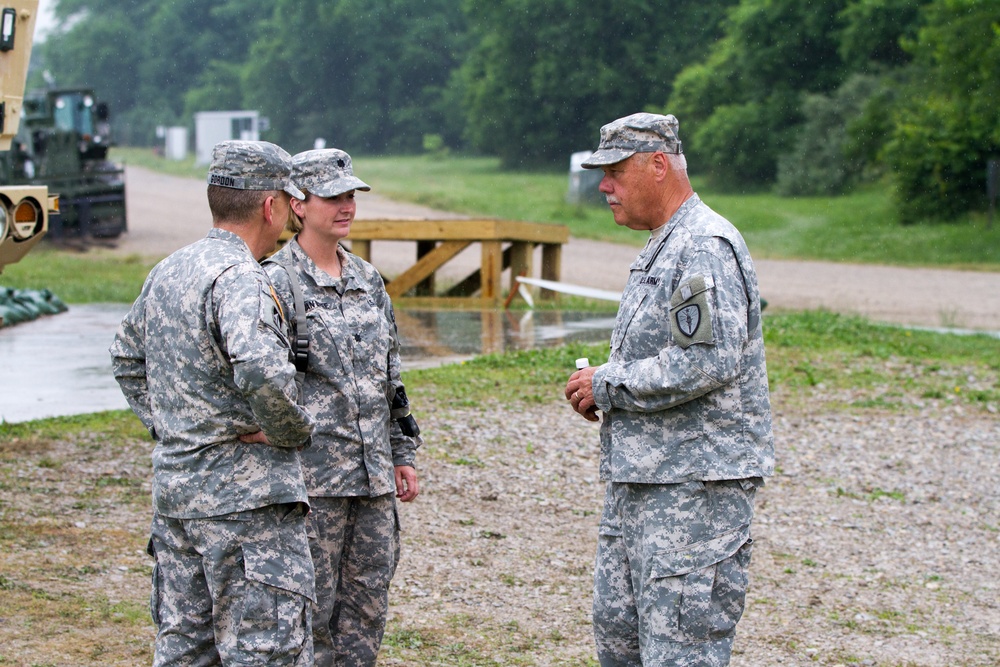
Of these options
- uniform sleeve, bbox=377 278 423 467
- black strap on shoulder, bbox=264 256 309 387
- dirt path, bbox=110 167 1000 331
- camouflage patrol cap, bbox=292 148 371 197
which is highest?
camouflage patrol cap, bbox=292 148 371 197

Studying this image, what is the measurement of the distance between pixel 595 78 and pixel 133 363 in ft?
169

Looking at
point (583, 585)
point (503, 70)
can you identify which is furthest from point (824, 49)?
point (583, 585)

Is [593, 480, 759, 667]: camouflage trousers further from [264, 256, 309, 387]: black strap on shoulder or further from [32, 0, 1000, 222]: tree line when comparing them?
[32, 0, 1000, 222]: tree line

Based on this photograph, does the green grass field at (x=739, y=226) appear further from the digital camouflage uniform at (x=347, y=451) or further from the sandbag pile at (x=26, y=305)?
the digital camouflage uniform at (x=347, y=451)

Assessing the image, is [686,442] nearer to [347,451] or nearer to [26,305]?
[347,451]

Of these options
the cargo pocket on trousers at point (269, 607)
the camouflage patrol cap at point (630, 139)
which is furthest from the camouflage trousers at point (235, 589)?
the camouflage patrol cap at point (630, 139)

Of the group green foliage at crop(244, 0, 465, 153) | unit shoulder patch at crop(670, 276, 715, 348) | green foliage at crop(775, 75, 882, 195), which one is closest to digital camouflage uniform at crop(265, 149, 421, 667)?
unit shoulder patch at crop(670, 276, 715, 348)

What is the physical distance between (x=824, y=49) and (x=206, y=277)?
1773 inches

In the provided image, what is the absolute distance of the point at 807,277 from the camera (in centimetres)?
2323

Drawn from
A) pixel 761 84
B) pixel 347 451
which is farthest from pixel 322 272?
pixel 761 84

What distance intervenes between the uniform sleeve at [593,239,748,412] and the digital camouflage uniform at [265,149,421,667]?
86 cm

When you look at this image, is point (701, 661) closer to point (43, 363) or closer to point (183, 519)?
point (183, 519)

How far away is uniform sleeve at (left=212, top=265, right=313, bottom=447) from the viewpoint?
324cm

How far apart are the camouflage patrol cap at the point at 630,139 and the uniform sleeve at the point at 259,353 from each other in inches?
39.5
